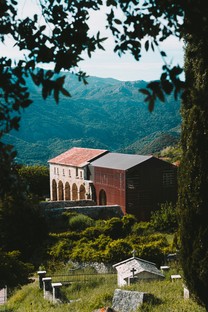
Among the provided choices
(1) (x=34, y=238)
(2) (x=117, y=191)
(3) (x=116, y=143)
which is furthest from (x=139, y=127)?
(1) (x=34, y=238)

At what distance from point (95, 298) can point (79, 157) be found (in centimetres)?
3764

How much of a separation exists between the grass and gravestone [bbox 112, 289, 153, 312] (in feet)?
0.48

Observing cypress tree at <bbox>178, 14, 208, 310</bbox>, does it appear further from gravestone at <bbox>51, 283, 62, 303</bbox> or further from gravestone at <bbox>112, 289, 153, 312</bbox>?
gravestone at <bbox>51, 283, 62, 303</bbox>

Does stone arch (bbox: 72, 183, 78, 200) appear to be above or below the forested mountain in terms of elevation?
below

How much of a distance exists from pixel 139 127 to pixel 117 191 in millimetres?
156042

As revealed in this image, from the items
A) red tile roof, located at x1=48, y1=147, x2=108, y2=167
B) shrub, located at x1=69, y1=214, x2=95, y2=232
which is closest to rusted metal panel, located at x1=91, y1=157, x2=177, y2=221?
red tile roof, located at x1=48, y1=147, x2=108, y2=167

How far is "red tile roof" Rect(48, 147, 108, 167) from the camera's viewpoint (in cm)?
4671

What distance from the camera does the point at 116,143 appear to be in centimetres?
18325

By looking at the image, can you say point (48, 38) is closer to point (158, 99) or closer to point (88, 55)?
point (88, 55)

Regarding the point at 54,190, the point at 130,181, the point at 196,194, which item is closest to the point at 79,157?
the point at 54,190

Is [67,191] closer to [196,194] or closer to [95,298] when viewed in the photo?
[95,298]

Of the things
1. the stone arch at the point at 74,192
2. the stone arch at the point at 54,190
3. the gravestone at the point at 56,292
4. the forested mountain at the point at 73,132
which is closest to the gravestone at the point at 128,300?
the gravestone at the point at 56,292

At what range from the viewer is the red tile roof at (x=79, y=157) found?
1839 inches

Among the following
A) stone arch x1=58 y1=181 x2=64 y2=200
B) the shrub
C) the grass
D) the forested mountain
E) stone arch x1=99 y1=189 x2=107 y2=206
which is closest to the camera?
the grass
